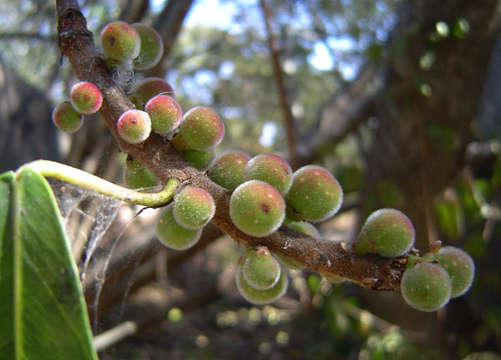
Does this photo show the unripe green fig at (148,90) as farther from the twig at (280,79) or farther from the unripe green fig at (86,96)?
the twig at (280,79)

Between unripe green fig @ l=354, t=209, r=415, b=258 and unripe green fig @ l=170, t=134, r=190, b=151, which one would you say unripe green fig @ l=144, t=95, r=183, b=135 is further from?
unripe green fig @ l=354, t=209, r=415, b=258

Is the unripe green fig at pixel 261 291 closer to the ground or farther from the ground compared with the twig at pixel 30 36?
closer to the ground

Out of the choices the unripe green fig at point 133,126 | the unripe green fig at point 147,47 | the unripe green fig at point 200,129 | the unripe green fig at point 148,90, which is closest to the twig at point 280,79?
the unripe green fig at point 147,47

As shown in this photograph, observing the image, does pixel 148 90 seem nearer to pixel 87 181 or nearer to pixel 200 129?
pixel 200 129

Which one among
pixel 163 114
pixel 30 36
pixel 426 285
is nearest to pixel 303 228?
pixel 426 285

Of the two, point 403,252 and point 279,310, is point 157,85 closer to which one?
point 403,252


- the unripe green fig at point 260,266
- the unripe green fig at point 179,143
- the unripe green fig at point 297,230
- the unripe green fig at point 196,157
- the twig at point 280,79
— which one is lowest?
the twig at point 280,79

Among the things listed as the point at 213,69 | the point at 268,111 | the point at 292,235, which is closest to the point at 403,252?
the point at 292,235

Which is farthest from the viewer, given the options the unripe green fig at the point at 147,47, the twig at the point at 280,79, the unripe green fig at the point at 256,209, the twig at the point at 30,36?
the twig at the point at 30,36

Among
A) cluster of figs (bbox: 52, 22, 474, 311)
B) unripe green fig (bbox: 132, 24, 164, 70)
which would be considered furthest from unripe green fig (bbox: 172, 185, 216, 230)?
unripe green fig (bbox: 132, 24, 164, 70)
